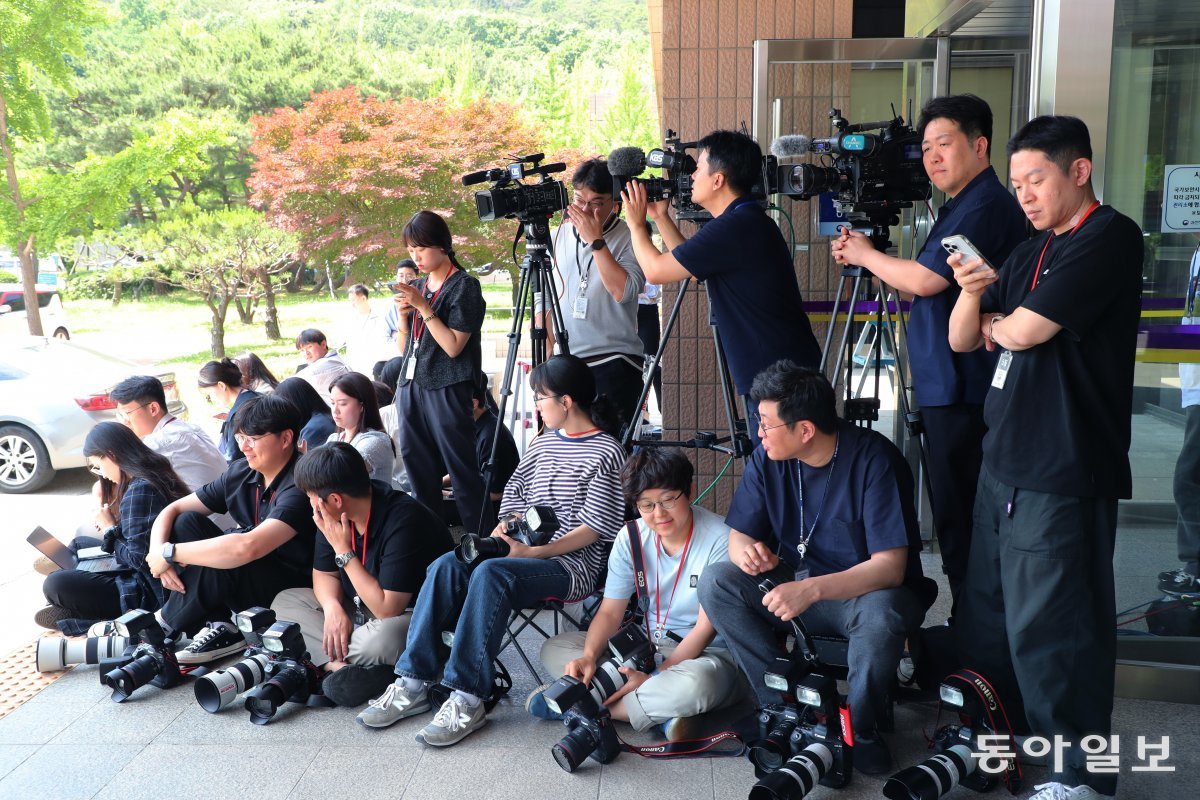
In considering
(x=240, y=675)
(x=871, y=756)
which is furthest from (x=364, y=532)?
(x=871, y=756)

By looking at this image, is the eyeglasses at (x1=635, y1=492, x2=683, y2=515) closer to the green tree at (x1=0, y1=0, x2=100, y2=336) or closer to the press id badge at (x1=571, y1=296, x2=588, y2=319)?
the press id badge at (x1=571, y1=296, x2=588, y2=319)

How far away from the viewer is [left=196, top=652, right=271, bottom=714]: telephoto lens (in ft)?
9.93

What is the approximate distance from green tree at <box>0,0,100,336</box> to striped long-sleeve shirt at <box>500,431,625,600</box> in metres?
9.50

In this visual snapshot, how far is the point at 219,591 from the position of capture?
11.1 ft

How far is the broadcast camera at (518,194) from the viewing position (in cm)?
352

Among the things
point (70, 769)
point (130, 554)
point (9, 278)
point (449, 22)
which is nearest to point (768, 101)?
point (130, 554)

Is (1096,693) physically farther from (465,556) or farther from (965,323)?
(465,556)

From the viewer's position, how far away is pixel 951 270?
2.71 m

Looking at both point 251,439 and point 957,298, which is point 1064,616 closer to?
point 957,298

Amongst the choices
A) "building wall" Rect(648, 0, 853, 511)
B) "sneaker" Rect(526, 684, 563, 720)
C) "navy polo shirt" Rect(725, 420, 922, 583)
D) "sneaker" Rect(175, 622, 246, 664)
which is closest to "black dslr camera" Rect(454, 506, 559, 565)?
"sneaker" Rect(526, 684, 563, 720)

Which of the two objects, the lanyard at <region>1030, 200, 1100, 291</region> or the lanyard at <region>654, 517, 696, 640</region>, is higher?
the lanyard at <region>1030, 200, 1100, 291</region>

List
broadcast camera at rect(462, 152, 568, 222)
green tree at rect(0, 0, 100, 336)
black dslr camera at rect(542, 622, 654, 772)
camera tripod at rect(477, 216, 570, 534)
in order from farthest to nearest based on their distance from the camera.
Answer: green tree at rect(0, 0, 100, 336)
camera tripod at rect(477, 216, 570, 534)
broadcast camera at rect(462, 152, 568, 222)
black dslr camera at rect(542, 622, 654, 772)

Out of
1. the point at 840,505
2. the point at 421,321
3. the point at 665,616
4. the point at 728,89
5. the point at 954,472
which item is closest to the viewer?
the point at 840,505

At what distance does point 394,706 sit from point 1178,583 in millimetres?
2381
